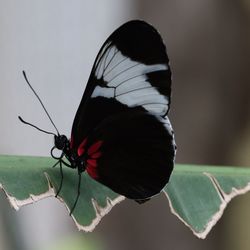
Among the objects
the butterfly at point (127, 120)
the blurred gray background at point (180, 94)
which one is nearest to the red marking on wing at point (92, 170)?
the butterfly at point (127, 120)

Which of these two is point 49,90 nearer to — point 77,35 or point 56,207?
point 77,35

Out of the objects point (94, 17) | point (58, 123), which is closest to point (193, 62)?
point (94, 17)

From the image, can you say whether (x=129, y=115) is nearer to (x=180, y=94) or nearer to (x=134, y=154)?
(x=134, y=154)

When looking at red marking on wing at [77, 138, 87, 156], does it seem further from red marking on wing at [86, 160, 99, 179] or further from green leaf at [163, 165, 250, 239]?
green leaf at [163, 165, 250, 239]

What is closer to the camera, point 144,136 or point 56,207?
point 144,136

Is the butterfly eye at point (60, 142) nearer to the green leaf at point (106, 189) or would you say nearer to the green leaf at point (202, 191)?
the green leaf at point (106, 189)

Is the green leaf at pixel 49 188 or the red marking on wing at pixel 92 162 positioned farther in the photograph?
the red marking on wing at pixel 92 162
